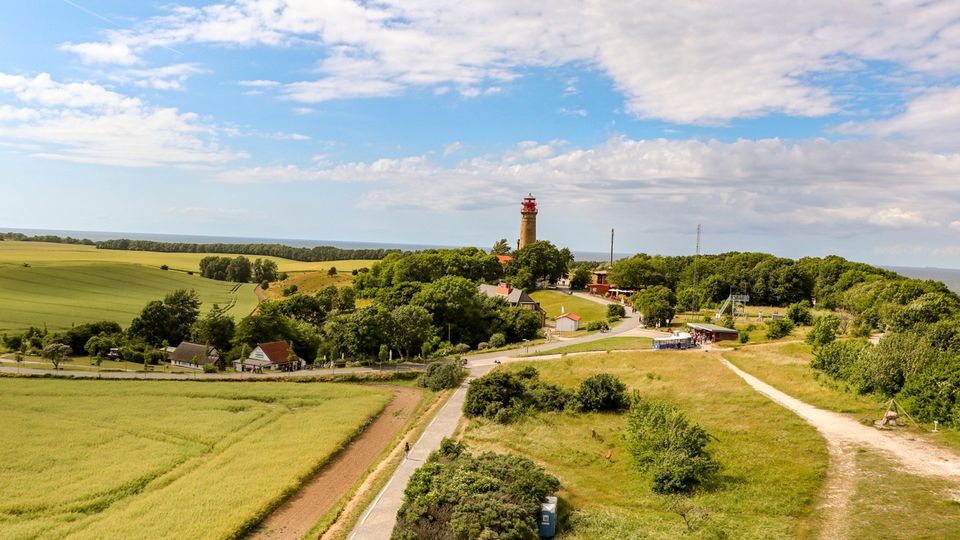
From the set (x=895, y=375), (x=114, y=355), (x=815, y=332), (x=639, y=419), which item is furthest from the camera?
(x=114, y=355)

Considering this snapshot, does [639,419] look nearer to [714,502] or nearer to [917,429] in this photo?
[714,502]

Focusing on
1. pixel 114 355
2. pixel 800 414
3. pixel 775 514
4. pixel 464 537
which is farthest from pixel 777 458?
pixel 114 355

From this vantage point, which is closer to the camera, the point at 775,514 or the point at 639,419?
the point at 775,514

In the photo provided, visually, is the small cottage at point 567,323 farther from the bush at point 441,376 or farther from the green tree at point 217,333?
the green tree at point 217,333

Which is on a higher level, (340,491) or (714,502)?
(714,502)

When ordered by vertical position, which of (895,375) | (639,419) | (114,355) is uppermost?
(895,375)

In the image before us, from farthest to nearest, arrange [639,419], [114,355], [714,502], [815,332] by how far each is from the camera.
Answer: [114,355] → [815,332] → [639,419] → [714,502]

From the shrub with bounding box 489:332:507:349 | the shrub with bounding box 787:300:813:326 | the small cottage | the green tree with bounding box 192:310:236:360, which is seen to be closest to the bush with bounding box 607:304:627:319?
the small cottage
